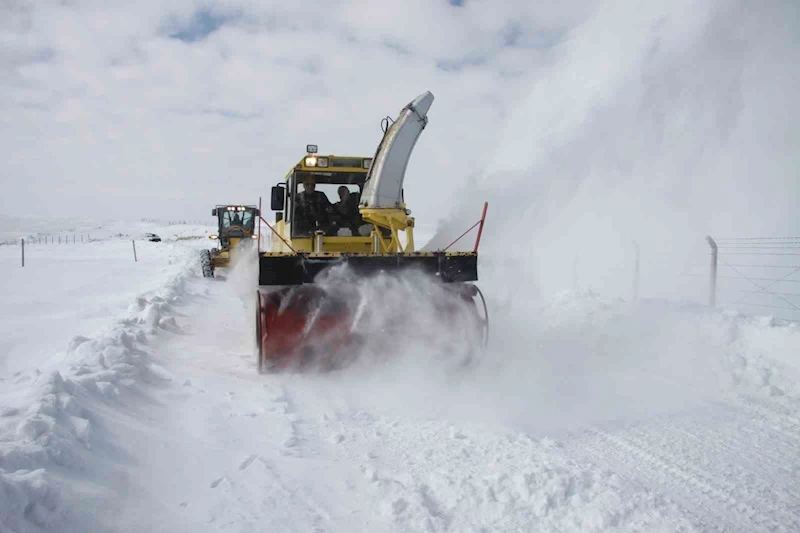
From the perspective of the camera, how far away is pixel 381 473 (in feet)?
11.8

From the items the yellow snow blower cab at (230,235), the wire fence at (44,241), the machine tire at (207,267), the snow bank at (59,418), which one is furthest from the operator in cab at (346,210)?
the wire fence at (44,241)

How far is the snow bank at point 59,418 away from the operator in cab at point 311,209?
8.55ft

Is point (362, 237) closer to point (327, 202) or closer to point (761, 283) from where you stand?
point (327, 202)

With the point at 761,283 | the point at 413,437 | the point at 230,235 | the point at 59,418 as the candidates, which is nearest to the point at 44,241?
the point at 230,235

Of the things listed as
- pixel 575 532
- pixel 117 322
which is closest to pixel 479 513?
pixel 575 532

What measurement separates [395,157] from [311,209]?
1403 mm

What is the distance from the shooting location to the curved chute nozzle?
7062 millimetres

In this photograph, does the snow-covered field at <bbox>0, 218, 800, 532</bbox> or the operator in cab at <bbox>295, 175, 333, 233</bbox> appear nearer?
the snow-covered field at <bbox>0, 218, 800, 532</bbox>

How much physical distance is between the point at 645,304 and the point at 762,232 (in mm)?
13276

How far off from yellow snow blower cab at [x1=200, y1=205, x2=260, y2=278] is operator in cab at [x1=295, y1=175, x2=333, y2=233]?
11.5 m

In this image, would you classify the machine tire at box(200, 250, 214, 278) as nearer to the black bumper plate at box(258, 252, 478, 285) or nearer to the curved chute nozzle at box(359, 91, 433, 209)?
the curved chute nozzle at box(359, 91, 433, 209)

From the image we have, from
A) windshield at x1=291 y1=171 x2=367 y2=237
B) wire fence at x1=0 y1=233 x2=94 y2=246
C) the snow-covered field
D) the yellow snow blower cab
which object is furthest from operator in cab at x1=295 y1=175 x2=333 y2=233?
wire fence at x1=0 y1=233 x2=94 y2=246

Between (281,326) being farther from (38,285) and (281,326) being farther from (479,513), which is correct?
(38,285)

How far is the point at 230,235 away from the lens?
20375 mm
